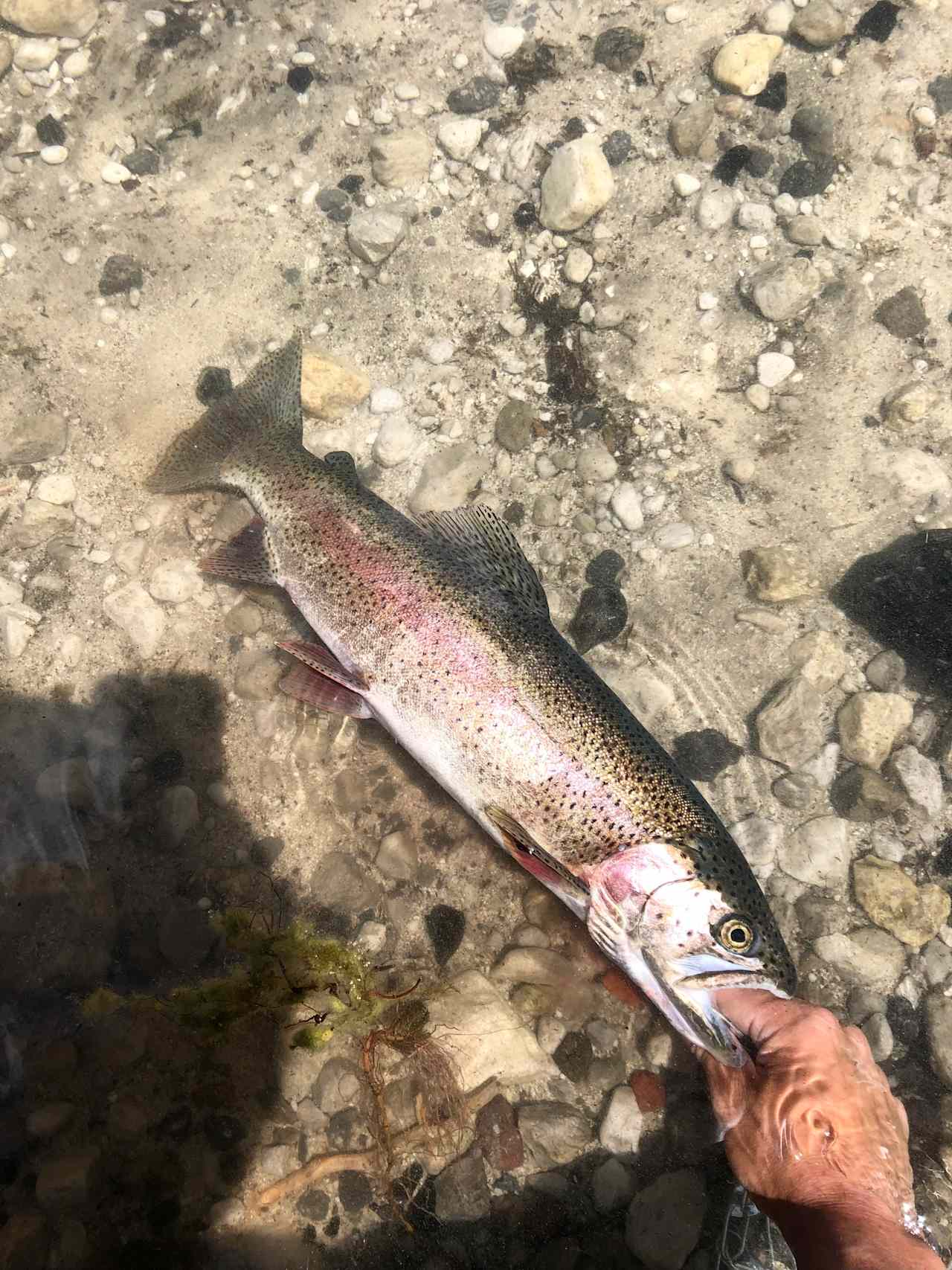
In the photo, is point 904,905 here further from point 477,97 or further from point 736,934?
point 477,97

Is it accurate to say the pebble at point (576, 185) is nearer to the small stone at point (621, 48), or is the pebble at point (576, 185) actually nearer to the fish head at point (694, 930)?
the small stone at point (621, 48)

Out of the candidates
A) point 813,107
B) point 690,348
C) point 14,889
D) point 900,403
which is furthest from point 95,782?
point 813,107

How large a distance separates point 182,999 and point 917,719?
423 centimetres

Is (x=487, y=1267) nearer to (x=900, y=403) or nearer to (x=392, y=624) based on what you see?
(x=392, y=624)

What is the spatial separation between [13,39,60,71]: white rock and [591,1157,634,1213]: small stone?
24.8 ft

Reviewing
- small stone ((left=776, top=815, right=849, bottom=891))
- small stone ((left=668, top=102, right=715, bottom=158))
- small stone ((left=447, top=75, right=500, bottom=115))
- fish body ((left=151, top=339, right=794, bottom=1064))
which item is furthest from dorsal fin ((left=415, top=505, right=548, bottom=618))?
small stone ((left=447, top=75, right=500, bottom=115))

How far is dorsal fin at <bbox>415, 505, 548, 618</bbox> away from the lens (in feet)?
12.3

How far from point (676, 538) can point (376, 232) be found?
283 centimetres

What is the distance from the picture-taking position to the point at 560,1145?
3529mm

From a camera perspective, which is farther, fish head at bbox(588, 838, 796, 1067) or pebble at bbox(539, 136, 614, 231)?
pebble at bbox(539, 136, 614, 231)

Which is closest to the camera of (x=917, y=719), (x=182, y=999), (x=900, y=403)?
(x=182, y=999)

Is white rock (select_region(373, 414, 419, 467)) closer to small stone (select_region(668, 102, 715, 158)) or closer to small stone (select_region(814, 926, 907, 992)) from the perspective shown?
small stone (select_region(668, 102, 715, 158))

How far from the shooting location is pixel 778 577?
4.21m

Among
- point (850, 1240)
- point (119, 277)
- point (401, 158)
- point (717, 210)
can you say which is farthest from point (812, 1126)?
point (119, 277)
